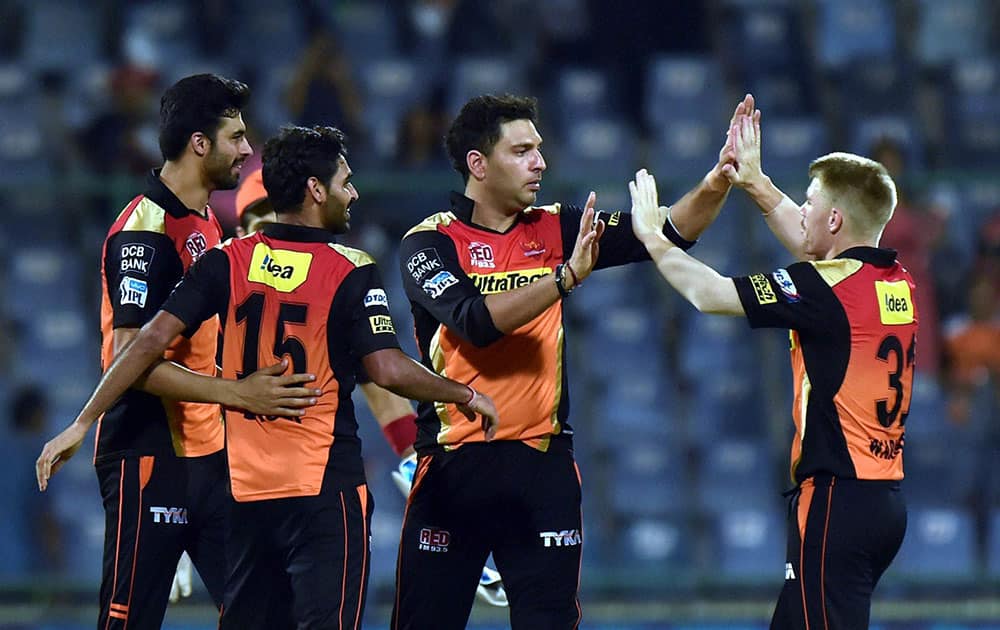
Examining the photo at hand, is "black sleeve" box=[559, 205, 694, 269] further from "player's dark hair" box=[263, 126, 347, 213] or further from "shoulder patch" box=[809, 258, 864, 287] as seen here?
"player's dark hair" box=[263, 126, 347, 213]

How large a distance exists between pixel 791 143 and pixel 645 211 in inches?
240

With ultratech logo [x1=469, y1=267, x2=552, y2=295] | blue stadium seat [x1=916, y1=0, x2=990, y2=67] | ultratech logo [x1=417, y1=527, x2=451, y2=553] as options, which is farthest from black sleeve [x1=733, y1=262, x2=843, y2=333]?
blue stadium seat [x1=916, y1=0, x2=990, y2=67]

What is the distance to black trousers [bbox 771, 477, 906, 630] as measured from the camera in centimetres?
488

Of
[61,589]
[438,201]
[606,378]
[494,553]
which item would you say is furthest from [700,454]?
[494,553]

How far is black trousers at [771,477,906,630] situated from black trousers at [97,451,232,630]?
1.82 meters

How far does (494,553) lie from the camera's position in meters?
5.21

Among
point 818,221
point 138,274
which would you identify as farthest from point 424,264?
point 818,221

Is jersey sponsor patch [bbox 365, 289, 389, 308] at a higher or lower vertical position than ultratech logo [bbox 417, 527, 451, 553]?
higher

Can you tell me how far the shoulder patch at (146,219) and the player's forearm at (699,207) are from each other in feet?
5.56

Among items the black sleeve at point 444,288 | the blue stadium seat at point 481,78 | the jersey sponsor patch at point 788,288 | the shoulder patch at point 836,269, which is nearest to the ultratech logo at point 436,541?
the black sleeve at point 444,288

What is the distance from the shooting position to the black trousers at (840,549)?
4.88 metres

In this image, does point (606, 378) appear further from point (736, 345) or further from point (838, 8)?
point (838, 8)

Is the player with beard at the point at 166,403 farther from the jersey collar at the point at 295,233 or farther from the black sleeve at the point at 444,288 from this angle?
the black sleeve at the point at 444,288

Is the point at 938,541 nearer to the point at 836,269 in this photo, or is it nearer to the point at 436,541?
the point at 836,269
